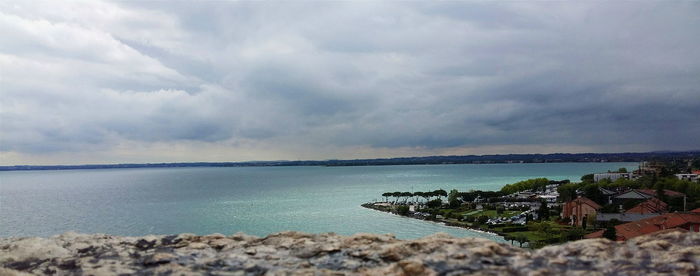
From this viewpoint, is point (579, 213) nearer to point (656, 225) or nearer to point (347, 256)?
point (656, 225)

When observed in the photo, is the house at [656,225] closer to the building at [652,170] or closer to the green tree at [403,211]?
the green tree at [403,211]

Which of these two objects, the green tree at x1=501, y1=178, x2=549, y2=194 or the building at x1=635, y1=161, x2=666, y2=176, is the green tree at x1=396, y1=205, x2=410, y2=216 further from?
the building at x1=635, y1=161, x2=666, y2=176

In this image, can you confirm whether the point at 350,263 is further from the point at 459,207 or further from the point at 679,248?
the point at 459,207

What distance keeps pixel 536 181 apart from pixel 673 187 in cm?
4176

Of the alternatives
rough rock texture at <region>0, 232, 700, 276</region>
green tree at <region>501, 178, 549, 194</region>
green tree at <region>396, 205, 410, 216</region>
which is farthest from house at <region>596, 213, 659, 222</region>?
rough rock texture at <region>0, 232, 700, 276</region>

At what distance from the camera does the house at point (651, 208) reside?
56306 mm

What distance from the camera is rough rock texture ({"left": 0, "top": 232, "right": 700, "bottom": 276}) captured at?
4750mm

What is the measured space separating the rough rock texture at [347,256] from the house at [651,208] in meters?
60.5

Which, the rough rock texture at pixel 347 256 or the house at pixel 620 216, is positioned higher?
the rough rock texture at pixel 347 256

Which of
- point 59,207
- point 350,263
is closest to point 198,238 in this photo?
point 350,263

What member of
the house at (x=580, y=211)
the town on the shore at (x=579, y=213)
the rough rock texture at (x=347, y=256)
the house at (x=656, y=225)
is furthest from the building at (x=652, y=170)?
the rough rock texture at (x=347, y=256)

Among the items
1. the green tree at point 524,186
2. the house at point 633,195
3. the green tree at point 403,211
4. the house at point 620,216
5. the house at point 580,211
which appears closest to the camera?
the house at point 620,216

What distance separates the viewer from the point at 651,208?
2281 inches

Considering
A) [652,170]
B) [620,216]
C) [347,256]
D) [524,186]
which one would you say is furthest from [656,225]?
[652,170]
